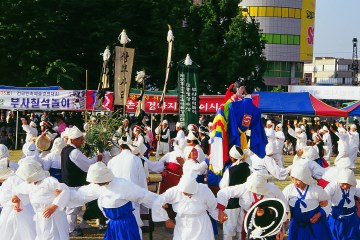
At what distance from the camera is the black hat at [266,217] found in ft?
23.6

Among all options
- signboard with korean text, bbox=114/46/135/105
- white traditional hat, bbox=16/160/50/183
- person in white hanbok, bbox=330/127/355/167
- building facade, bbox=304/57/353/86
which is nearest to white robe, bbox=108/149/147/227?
white traditional hat, bbox=16/160/50/183

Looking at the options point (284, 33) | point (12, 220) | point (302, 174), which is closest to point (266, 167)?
point (302, 174)

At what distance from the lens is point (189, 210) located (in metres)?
7.48

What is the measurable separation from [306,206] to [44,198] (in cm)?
308

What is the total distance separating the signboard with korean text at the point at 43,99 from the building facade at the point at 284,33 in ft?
162

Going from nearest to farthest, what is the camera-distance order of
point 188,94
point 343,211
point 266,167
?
point 343,211
point 266,167
point 188,94

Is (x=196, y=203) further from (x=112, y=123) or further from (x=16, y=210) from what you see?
(x=112, y=123)

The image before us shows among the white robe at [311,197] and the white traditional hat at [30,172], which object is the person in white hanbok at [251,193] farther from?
the white traditional hat at [30,172]

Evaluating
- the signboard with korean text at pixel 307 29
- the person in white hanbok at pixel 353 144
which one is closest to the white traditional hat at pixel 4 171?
the person in white hanbok at pixel 353 144

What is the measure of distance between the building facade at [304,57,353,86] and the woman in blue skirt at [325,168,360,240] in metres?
107

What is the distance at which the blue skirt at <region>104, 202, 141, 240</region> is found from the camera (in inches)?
298

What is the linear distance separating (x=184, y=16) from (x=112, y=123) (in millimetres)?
26625

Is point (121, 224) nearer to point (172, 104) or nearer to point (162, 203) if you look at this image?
point (162, 203)

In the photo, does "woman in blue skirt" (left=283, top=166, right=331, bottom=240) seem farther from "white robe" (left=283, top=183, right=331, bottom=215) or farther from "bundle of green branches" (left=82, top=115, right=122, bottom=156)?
"bundle of green branches" (left=82, top=115, right=122, bottom=156)
